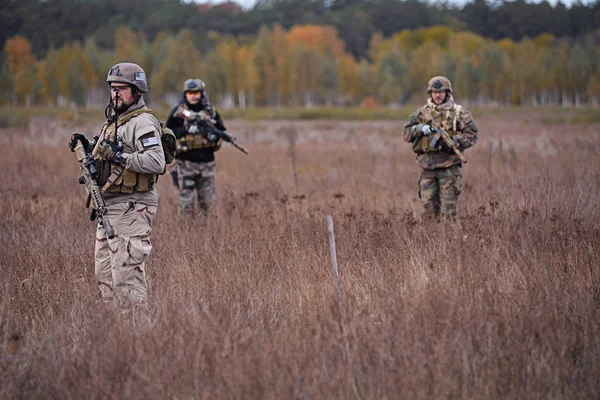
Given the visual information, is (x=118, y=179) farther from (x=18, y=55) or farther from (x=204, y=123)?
(x=18, y=55)

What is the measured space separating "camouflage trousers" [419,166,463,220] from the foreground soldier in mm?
3486

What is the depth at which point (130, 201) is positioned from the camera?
15.9ft

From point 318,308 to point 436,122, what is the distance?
3599mm

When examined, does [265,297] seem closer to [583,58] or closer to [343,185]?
[343,185]

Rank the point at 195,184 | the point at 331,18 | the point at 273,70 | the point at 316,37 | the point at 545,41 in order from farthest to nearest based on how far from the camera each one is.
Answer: the point at 331,18
the point at 545,41
the point at 316,37
the point at 273,70
the point at 195,184

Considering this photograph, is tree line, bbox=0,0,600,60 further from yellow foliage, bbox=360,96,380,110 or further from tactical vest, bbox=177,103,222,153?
tactical vest, bbox=177,103,222,153

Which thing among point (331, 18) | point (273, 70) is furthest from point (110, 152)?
point (331, 18)

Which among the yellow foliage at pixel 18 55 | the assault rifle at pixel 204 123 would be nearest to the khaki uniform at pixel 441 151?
the assault rifle at pixel 204 123

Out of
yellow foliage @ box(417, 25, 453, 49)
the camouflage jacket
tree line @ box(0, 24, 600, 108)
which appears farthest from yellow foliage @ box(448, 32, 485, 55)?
the camouflage jacket

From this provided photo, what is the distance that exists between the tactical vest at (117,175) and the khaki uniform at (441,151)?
144 inches

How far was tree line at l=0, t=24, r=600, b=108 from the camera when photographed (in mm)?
70125

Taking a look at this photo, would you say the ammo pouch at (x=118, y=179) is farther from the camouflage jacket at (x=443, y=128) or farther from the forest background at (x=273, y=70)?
the forest background at (x=273, y=70)

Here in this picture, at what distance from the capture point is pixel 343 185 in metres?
11.7

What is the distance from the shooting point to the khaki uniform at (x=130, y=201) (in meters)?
4.73
